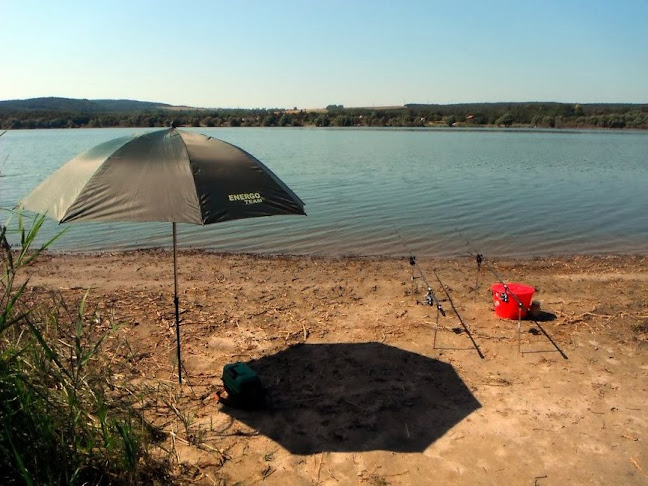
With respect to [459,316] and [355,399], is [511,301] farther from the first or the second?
[355,399]

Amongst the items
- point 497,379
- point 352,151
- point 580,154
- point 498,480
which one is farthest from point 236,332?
point 580,154

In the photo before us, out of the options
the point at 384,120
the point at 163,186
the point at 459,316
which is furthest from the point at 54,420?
the point at 384,120

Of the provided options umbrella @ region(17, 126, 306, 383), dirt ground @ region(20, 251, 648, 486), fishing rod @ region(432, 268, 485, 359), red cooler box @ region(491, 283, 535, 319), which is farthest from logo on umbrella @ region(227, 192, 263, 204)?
red cooler box @ region(491, 283, 535, 319)

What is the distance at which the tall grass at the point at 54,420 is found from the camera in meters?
2.79

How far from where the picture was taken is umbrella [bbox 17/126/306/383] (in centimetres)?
404

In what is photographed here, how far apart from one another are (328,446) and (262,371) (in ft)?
5.11

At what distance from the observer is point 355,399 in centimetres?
496

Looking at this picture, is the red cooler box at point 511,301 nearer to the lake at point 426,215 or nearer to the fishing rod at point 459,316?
the fishing rod at point 459,316

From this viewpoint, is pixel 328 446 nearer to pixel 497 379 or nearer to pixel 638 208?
pixel 497 379

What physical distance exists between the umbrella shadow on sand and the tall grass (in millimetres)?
1420

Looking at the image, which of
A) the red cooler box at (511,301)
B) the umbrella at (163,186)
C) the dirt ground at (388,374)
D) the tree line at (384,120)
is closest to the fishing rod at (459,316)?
the dirt ground at (388,374)

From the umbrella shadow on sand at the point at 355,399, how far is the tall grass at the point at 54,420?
1420mm

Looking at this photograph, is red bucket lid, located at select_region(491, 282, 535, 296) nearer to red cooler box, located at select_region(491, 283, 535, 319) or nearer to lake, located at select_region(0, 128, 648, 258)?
red cooler box, located at select_region(491, 283, 535, 319)

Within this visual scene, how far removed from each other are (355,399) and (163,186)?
2.83 m
